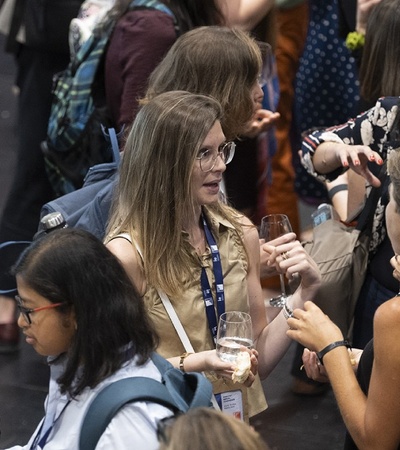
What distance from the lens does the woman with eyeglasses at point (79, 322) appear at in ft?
8.98

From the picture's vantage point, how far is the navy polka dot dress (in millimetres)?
6453

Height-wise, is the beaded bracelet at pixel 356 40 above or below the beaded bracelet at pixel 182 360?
above

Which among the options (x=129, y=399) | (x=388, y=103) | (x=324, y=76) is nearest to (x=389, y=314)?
(x=129, y=399)

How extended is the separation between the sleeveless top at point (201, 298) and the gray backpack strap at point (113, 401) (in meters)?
0.68

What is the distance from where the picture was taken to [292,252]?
352 centimetres

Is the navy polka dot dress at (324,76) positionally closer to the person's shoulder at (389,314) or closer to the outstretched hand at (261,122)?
the outstretched hand at (261,122)

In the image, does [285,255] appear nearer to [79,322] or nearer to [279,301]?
[279,301]

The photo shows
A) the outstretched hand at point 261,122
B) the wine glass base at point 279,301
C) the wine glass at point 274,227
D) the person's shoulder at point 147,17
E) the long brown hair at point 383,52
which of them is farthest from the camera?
the outstretched hand at point 261,122

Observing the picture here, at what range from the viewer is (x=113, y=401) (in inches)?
102

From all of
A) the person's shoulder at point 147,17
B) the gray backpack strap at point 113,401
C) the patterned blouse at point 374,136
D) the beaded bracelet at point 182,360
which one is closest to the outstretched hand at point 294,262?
the beaded bracelet at point 182,360

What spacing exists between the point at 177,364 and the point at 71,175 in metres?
1.75

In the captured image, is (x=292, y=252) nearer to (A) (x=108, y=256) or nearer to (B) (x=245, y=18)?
(A) (x=108, y=256)

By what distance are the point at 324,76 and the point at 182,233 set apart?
134 inches

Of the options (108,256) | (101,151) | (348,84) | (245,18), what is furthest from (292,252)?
(348,84)
